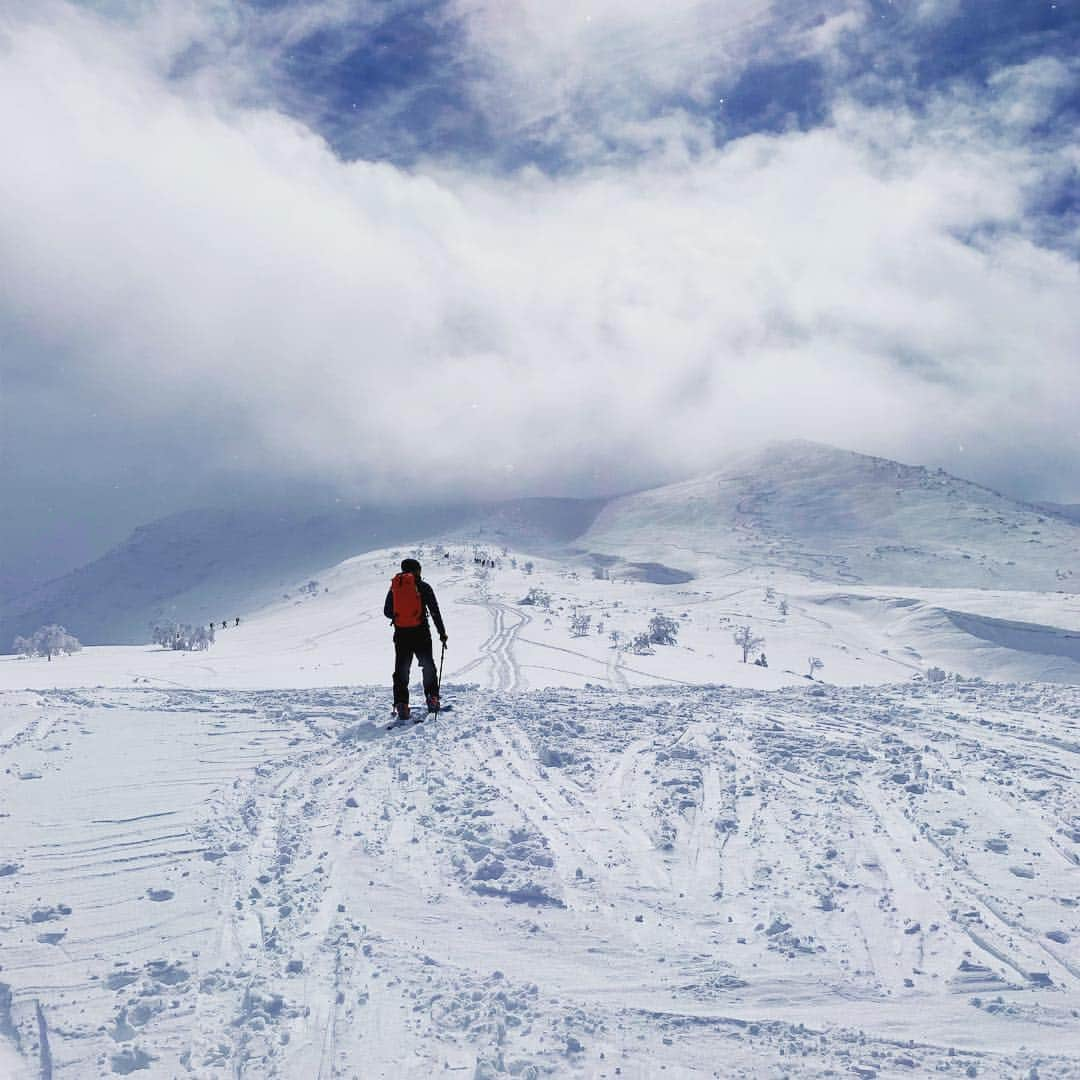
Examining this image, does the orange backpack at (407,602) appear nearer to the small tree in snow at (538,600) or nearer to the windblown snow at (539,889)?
the windblown snow at (539,889)

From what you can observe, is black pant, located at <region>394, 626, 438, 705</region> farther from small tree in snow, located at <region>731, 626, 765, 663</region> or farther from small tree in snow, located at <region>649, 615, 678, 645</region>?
small tree in snow, located at <region>731, 626, 765, 663</region>

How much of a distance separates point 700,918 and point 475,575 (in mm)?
99710

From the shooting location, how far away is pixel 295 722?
36.9 ft

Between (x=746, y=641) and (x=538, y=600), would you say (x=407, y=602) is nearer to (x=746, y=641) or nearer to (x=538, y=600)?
(x=746, y=641)

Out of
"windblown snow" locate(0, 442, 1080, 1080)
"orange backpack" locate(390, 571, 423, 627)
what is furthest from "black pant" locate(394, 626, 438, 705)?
"windblown snow" locate(0, 442, 1080, 1080)

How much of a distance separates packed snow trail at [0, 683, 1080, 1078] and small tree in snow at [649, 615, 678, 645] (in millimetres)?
37543

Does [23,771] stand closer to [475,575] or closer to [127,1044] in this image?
[127,1044]

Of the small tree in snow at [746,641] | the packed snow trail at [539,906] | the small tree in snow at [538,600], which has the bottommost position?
the small tree in snow at [746,641]

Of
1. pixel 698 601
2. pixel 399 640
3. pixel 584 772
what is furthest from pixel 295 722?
pixel 698 601

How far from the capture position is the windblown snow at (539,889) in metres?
3.88

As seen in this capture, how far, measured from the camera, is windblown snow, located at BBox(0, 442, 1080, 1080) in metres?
3.88

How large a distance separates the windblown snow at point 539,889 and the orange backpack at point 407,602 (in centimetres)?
162

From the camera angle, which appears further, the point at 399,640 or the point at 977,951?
the point at 399,640

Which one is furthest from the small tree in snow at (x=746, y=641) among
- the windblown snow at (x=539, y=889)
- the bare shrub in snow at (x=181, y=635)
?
the windblown snow at (x=539, y=889)
